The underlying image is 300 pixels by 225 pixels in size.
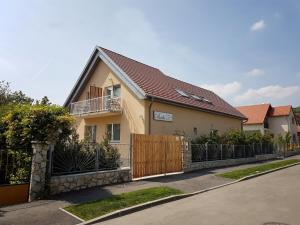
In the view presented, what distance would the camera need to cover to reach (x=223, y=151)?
64.7 ft

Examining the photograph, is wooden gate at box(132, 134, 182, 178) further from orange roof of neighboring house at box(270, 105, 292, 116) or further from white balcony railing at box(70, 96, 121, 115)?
orange roof of neighboring house at box(270, 105, 292, 116)

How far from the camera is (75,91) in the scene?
23156mm

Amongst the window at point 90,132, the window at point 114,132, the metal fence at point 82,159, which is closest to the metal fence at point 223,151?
the window at point 114,132

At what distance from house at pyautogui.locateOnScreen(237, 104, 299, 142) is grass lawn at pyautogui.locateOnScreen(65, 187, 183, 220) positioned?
3619cm

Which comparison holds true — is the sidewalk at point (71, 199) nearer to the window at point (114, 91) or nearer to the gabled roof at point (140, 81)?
the gabled roof at point (140, 81)

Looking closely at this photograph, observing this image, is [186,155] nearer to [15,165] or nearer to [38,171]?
[38,171]

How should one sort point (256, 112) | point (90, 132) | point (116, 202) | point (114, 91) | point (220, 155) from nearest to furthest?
point (116, 202), point (220, 155), point (114, 91), point (90, 132), point (256, 112)

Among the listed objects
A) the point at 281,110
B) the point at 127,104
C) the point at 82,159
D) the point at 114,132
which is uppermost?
the point at 281,110

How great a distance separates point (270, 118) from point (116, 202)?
1741 inches

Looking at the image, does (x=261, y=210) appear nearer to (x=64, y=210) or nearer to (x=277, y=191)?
(x=277, y=191)

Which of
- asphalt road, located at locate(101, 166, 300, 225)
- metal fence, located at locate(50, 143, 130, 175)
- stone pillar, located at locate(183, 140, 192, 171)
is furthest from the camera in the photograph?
stone pillar, located at locate(183, 140, 192, 171)

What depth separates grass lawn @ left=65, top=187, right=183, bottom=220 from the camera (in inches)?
287

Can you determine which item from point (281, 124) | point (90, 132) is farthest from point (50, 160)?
point (281, 124)

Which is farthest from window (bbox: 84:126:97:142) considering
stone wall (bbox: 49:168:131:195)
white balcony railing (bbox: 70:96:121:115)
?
stone wall (bbox: 49:168:131:195)
